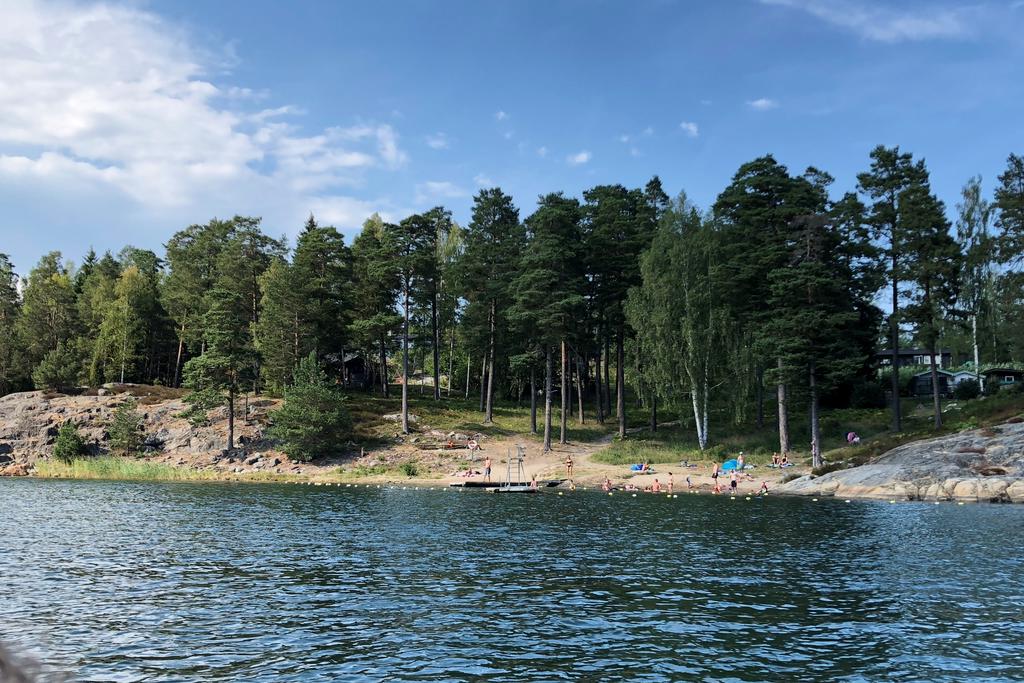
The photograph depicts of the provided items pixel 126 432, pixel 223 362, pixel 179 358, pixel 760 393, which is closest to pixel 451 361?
pixel 179 358

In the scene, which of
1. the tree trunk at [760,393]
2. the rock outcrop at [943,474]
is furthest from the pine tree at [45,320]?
the rock outcrop at [943,474]

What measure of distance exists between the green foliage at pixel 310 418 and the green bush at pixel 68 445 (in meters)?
20.8

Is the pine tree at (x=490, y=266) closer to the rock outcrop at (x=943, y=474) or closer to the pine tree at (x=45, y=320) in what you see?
the rock outcrop at (x=943, y=474)

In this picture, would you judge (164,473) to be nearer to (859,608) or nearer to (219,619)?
(219,619)

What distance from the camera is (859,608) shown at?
64.0 feet

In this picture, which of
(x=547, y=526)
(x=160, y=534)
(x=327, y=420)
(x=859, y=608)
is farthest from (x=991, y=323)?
(x=160, y=534)

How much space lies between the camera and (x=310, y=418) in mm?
65500

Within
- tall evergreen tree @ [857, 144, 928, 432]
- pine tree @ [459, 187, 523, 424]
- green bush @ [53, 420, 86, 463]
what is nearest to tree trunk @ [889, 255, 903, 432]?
tall evergreen tree @ [857, 144, 928, 432]

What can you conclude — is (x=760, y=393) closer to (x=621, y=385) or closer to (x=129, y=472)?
(x=621, y=385)

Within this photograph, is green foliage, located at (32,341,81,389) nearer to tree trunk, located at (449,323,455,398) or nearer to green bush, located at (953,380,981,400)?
tree trunk, located at (449,323,455,398)

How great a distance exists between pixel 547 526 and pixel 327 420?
3616 cm

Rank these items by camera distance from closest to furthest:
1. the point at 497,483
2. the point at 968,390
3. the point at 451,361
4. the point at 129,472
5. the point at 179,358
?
the point at 497,483
the point at 129,472
the point at 968,390
the point at 179,358
the point at 451,361

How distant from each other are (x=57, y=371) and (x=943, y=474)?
90.6 m

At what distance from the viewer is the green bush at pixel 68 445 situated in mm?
70312
